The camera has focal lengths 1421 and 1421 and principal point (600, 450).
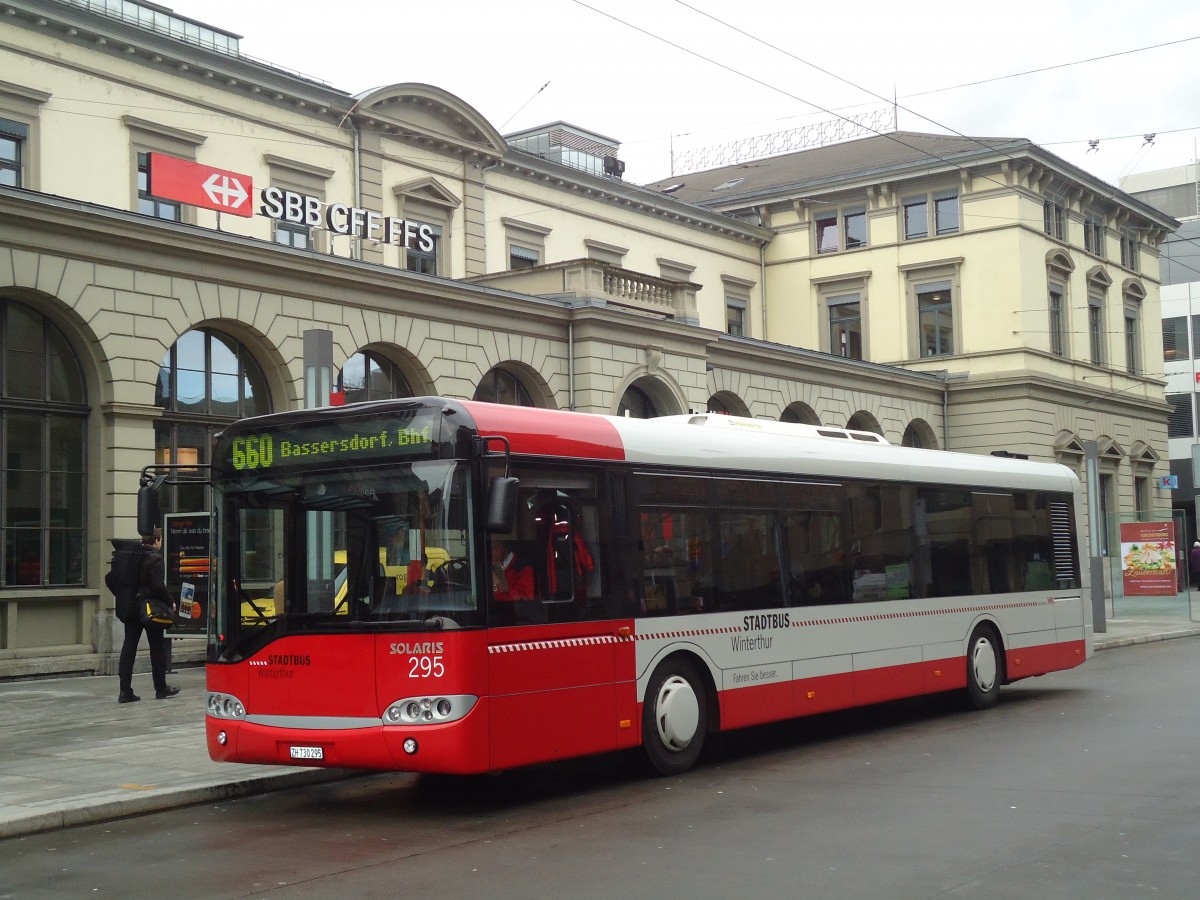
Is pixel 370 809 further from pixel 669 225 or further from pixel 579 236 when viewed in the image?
pixel 669 225

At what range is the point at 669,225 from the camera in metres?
41.9

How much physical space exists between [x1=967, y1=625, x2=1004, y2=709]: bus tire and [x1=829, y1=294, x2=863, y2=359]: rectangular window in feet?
103

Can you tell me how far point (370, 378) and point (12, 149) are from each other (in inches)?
277

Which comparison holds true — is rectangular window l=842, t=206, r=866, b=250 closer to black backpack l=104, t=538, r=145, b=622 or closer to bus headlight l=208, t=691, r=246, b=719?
black backpack l=104, t=538, r=145, b=622

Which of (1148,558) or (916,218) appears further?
(916,218)

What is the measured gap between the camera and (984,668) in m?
15.9

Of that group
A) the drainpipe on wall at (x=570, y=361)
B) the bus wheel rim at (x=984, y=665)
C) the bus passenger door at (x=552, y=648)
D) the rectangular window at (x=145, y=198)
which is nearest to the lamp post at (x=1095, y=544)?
the drainpipe on wall at (x=570, y=361)

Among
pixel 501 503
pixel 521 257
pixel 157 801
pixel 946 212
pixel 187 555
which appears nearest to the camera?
pixel 501 503

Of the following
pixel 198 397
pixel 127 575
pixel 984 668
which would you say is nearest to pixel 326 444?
pixel 127 575

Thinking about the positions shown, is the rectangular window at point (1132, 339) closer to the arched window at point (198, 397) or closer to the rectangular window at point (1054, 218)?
the rectangular window at point (1054, 218)

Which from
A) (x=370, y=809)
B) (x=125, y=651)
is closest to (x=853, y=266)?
(x=125, y=651)

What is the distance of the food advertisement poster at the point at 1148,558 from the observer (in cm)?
3281

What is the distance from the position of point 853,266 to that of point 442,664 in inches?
1544

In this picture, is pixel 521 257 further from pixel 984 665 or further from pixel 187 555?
pixel 984 665
